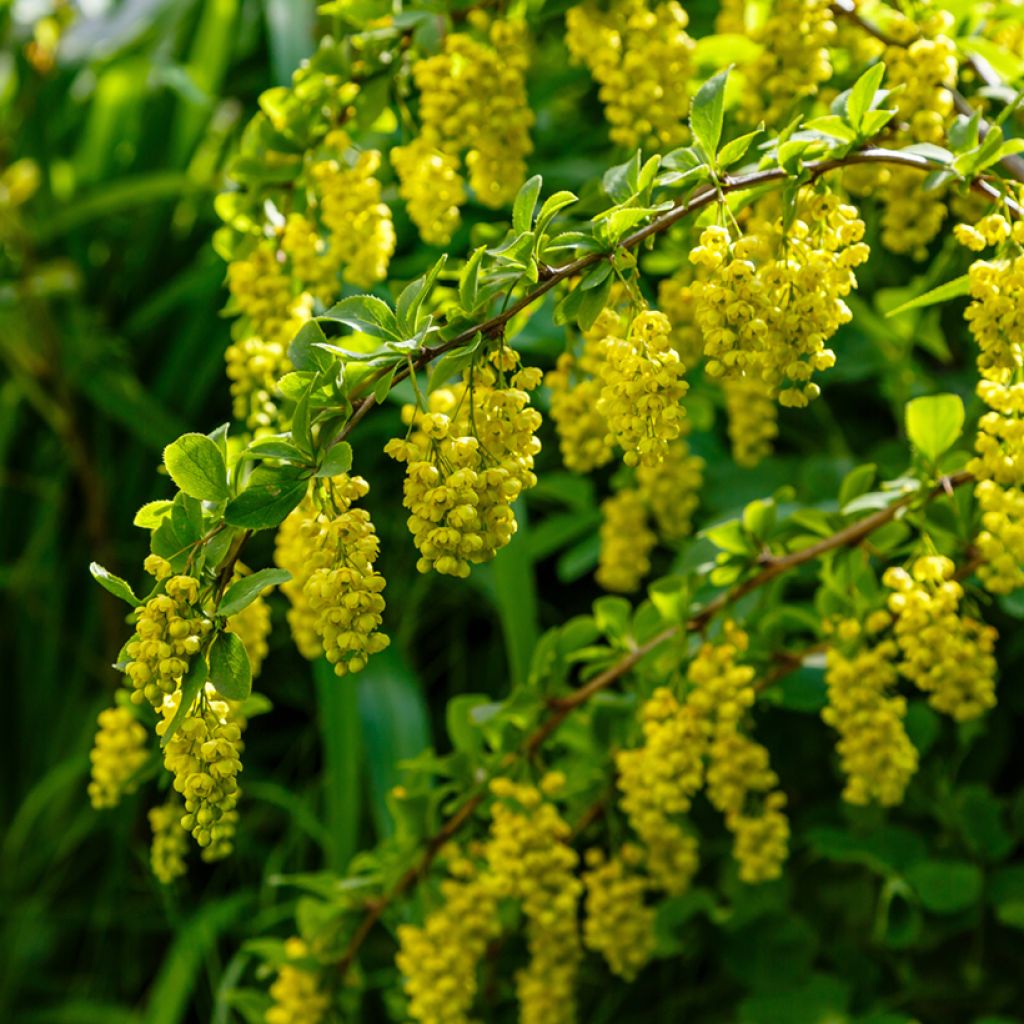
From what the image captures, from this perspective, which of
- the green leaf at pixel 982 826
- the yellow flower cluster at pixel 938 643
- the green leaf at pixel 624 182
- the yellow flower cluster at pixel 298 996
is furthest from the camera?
the green leaf at pixel 982 826

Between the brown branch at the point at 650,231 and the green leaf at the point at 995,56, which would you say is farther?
the green leaf at the point at 995,56

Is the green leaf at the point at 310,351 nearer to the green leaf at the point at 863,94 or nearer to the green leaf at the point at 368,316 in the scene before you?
the green leaf at the point at 368,316

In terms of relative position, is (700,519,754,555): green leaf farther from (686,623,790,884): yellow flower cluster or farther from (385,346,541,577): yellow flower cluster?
(385,346,541,577): yellow flower cluster

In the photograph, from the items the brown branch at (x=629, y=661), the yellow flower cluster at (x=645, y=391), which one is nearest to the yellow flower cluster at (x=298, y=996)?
the brown branch at (x=629, y=661)

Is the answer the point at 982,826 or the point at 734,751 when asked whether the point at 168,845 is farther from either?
the point at 982,826

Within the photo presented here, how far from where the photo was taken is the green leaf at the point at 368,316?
2.34 ft

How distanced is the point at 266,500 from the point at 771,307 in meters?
0.28

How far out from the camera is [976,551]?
1.03 m

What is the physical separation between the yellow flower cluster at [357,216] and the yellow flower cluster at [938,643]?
45 centimetres

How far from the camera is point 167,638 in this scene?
25.8 inches

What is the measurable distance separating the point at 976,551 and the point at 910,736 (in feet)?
1.09

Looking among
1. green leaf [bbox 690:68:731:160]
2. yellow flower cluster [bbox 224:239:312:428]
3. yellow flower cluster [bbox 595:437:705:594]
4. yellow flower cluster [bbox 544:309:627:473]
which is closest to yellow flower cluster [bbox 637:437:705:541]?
yellow flower cluster [bbox 595:437:705:594]

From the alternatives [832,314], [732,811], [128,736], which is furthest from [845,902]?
[832,314]

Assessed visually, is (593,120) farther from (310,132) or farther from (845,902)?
(845,902)
